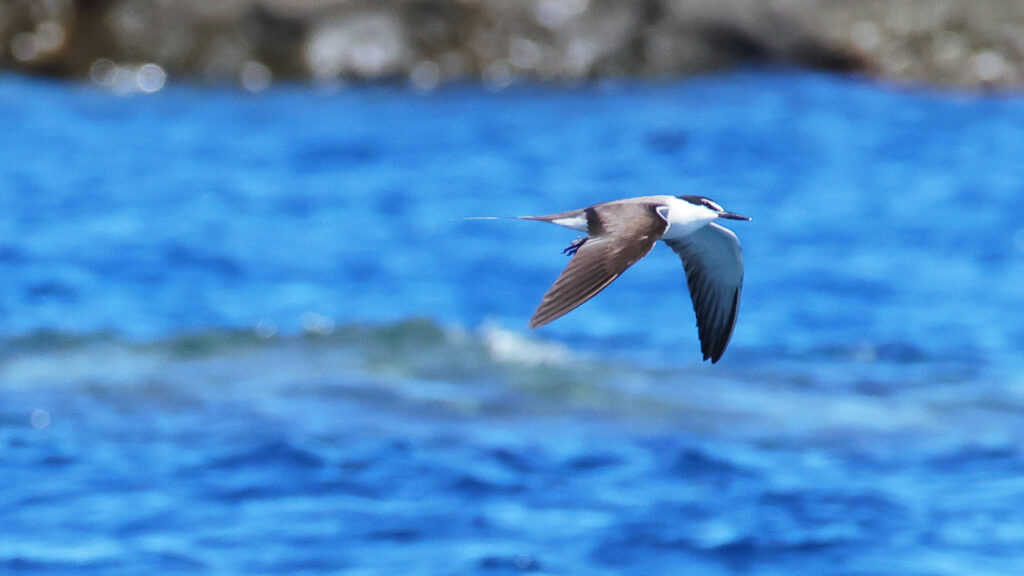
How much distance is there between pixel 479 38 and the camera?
602 inches

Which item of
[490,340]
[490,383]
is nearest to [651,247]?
[490,383]

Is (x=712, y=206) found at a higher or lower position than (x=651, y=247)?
higher

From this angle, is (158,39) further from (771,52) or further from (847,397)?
(847,397)

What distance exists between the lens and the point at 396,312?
9.47 meters

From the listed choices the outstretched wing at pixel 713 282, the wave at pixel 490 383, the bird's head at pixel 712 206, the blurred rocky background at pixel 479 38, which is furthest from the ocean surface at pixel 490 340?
the bird's head at pixel 712 206

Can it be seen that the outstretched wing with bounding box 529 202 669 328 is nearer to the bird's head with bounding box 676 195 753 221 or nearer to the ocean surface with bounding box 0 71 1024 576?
the bird's head with bounding box 676 195 753 221

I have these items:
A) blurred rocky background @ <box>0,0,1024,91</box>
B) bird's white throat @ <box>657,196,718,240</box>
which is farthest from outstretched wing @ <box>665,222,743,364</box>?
blurred rocky background @ <box>0,0,1024,91</box>

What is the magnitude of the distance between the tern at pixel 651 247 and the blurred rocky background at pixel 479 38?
10.3 m

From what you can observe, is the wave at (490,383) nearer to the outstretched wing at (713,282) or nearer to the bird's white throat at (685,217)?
the outstretched wing at (713,282)

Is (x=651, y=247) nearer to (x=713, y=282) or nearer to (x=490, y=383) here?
(x=713, y=282)

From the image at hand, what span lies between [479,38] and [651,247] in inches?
456

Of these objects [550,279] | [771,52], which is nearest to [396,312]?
[550,279]

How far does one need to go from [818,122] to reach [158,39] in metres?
7.07

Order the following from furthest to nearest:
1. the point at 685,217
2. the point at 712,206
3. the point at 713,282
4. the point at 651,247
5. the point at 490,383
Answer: the point at 490,383
the point at 713,282
the point at 712,206
the point at 685,217
the point at 651,247
